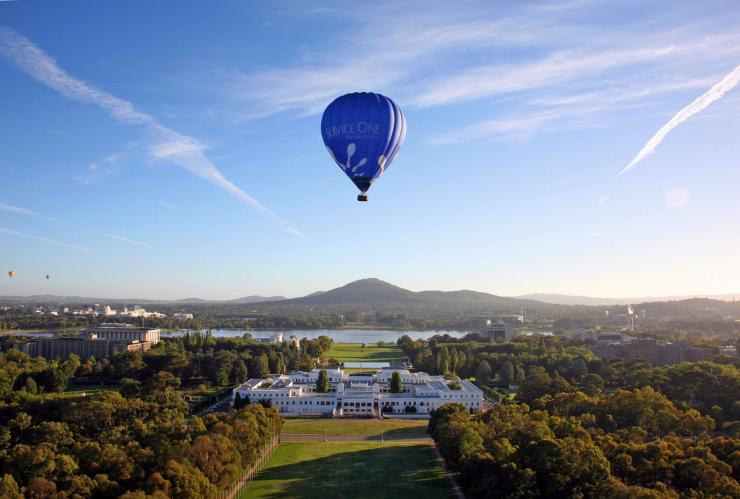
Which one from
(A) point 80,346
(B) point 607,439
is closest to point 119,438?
(B) point 607,439

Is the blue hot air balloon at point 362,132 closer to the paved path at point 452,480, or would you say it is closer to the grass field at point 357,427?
the paved path at point 452,480

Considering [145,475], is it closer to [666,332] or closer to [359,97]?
[359,97]

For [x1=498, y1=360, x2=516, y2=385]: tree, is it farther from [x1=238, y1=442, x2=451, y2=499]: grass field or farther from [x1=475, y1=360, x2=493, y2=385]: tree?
[x1=238, y1=442, x2=451, y2=499]: grass field

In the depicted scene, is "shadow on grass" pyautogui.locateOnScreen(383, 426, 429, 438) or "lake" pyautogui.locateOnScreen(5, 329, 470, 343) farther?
"lake" pyautogui.locateOnScreen(5, 329, 470, 343)

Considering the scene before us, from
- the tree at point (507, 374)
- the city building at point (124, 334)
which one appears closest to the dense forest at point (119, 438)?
the tree at point (507, 374)

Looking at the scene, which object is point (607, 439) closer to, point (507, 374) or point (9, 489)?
point (9, 489)

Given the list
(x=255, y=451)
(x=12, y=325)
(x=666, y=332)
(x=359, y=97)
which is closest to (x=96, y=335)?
Answer: (x=12, y=325)

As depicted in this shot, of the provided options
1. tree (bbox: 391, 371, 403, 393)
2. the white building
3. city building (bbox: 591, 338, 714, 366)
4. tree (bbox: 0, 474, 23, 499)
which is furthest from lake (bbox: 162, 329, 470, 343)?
tree (bbox: 0, 474, 23, 499)
